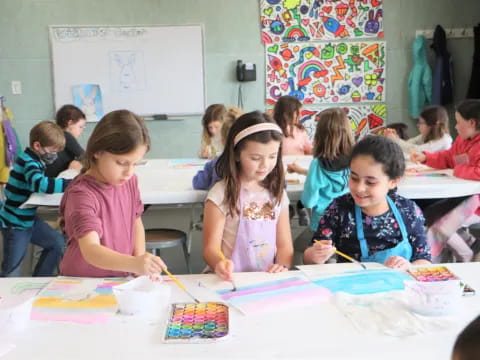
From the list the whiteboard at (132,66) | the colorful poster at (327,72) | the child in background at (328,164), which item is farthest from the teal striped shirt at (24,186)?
the colorful poster at (327,72)

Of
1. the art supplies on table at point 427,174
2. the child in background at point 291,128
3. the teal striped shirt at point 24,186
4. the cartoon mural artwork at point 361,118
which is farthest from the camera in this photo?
the cartoon mural artwork at point 361,118

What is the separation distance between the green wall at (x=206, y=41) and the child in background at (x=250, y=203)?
3.65m

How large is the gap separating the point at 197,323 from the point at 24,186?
1772 millimetres

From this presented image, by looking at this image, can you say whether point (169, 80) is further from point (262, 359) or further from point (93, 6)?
point (262, 359)

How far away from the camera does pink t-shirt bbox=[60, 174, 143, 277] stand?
5.18 ft

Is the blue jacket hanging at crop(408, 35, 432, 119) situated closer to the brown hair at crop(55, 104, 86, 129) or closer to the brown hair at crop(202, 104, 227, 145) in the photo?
the brown hair at crop(202, 104, 227, 145)

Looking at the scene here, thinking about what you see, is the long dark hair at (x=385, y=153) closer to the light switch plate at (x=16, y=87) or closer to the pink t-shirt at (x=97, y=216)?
the pink t-shirt at (x=97, y=216)

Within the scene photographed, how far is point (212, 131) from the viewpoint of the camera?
399 centimetres

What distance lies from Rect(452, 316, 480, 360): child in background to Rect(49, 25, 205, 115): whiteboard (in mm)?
5148

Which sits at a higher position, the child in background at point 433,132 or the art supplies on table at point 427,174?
the child in background at point 433,132

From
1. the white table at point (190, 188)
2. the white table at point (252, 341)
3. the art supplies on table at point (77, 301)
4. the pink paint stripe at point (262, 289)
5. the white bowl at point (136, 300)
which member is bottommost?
the white table at point (252, 341)

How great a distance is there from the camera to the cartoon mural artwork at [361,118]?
18.7ft

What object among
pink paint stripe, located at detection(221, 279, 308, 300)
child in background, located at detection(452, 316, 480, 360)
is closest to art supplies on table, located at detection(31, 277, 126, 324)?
pink paint stripe, located at detection(221, 279, 308, 300)

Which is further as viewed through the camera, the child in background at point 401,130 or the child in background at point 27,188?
the child in background at point 401,130
